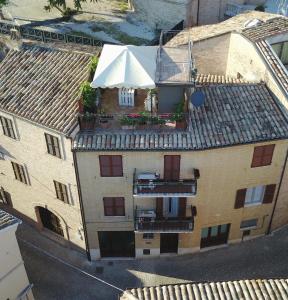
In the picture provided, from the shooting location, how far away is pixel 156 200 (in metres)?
33.1

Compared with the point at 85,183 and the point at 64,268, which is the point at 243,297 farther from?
the point at 64,268

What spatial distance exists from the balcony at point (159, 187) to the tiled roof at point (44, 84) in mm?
5916

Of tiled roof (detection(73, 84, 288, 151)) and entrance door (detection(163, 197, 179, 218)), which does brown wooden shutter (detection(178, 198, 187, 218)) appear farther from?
tiled roof (detection(73, 84, 288, 151))

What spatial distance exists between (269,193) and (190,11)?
2226cm

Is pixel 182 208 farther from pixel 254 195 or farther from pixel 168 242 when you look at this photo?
pixel 254 195

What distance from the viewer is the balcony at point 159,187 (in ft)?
102

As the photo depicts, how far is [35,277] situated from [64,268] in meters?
2.33

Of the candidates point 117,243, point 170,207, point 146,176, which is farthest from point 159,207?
point 117,243

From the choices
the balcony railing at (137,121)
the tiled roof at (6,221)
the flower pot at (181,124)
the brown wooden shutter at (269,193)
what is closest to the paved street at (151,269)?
the brown wooden shutter at (269,193)

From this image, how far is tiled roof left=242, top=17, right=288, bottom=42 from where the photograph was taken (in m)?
36.3

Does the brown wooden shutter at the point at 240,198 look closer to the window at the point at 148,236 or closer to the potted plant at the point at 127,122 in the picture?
the window at the point at 148,236

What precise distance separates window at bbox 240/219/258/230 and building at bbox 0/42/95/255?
41.2 feet

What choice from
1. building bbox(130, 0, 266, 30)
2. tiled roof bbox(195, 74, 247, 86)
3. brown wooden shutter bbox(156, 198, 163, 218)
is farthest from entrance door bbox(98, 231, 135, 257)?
building bbox(130, 0, 266, 30)

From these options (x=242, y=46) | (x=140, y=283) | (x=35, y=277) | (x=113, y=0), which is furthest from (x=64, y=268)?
(x=113, y=0)
